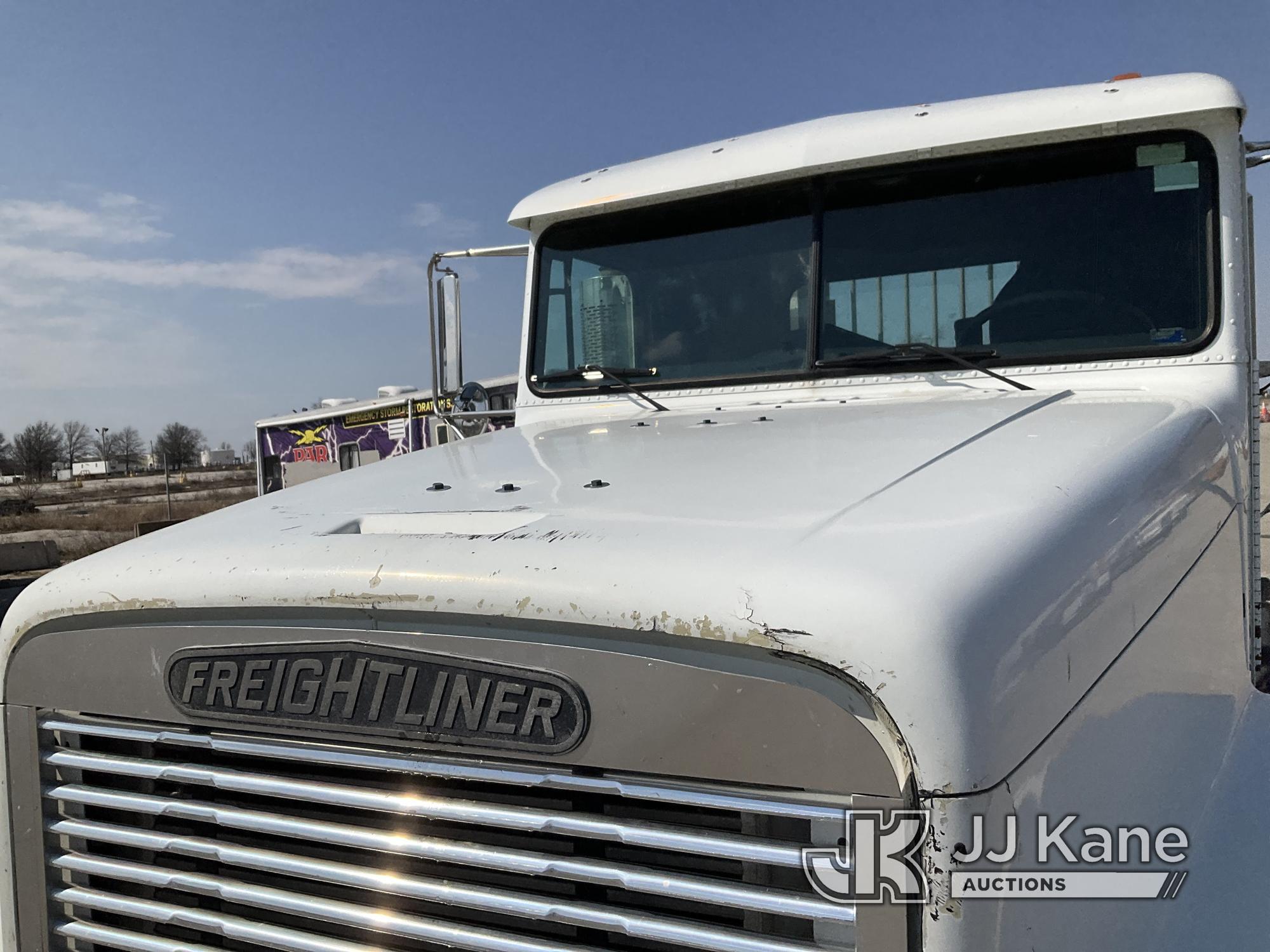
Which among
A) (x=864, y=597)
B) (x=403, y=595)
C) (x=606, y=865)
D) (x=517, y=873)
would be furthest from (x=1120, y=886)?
(x=403, y=595)

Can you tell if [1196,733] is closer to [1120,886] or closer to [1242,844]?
[1242,844]

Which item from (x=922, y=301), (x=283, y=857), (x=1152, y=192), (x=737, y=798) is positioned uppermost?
(x=1152, y=192)

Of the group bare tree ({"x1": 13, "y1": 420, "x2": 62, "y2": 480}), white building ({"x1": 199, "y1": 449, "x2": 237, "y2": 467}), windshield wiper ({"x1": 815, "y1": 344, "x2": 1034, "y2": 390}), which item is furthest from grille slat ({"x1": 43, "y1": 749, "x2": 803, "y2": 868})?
white building ({"x1": 199, "y1": 449, "x2": 237, "y2": 467})

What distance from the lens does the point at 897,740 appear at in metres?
1.19

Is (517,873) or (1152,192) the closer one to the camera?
(517,873)

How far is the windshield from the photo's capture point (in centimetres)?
268

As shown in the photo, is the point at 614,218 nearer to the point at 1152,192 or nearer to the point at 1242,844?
the point at 1152,192

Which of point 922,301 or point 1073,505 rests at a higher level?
point 922,301

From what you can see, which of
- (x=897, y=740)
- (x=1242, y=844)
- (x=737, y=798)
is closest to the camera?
(x=897, y=740)

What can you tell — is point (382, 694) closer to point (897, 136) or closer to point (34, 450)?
point (897, 136)

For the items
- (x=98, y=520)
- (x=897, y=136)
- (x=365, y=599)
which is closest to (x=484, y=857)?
(x=365, y=599)

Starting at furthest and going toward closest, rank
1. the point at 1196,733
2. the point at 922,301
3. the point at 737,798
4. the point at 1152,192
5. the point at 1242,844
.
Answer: the point at 922,301 → the point at 1152,192 → the point at 1196,733 → the point at 1242,844 → the point at 737,798

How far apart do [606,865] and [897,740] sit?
18.7 inches

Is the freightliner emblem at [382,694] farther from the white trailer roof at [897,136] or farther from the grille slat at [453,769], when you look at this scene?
the white trailer roof at [897,136]
